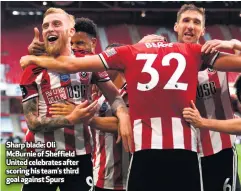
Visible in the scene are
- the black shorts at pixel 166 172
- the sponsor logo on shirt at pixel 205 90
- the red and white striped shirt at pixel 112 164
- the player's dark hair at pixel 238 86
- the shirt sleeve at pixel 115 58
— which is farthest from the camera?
the red and white striped shirt at pixel 112 164

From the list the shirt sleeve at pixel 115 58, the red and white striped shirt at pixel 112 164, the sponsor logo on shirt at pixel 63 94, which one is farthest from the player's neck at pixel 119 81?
the shirt sleeve at pixel 115 58

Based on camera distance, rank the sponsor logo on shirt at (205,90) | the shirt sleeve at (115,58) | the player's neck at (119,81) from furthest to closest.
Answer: the player's neck at (119,81) → the sponsor logo on shirt at (205,90) → the shirt sleeve at (115,58)

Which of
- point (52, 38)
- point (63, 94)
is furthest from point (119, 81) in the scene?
point (52, 38)

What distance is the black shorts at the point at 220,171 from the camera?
132 inches

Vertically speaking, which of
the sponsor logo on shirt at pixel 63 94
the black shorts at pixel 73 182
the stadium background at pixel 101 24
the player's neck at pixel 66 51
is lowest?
the black shorts at pixel 73 182

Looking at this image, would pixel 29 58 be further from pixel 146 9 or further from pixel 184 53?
pixel 146 9

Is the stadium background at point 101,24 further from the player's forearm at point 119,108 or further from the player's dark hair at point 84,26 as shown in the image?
the player's forearm at point 119,108

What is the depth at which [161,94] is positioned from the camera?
268 centimetres

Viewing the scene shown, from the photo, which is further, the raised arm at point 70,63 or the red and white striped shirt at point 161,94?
the raised arm at point 70,63

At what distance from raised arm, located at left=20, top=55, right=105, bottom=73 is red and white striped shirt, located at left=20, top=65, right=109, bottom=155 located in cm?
18

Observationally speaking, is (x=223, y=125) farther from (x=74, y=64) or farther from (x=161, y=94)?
(x=74, y=64)

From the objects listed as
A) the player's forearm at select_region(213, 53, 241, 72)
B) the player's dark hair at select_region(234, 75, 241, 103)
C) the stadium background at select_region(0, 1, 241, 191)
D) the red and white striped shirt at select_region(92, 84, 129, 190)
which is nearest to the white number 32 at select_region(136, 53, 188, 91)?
the player's forearm at select_region(213, 53, 241, 72)

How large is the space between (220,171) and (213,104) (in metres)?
0.50

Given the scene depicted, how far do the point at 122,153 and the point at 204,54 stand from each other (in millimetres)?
1305
